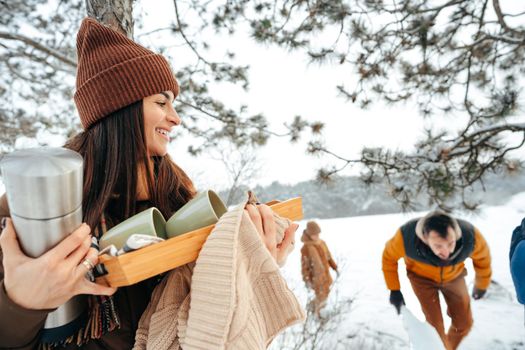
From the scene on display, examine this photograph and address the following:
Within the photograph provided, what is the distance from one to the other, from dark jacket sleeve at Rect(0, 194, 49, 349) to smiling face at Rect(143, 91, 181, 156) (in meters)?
0.46

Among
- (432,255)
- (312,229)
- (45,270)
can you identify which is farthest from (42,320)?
(312,229)

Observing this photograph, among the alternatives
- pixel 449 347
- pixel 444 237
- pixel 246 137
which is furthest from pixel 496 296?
pixel 246 137

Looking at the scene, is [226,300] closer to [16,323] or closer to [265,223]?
[265,223]

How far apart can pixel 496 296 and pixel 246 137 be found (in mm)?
5260

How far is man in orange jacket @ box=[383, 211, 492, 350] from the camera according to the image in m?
2.64

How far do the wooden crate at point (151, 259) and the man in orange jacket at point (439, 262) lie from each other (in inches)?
102

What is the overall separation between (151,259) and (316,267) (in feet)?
14.0

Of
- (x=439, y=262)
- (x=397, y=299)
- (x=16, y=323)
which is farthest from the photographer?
(x=397, y=299)

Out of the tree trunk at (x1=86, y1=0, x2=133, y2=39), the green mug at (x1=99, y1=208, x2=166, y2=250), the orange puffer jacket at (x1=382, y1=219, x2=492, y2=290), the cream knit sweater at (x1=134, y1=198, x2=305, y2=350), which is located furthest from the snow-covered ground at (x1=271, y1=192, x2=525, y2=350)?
the tree trunk at (x1=86, y1=0, x2=133, y2=39)

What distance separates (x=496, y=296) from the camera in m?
5.17

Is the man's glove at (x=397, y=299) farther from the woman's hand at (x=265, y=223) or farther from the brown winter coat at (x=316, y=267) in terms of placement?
the woman's hand at (x=265, y=223)

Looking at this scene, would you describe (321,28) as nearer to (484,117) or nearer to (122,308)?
(484,117)

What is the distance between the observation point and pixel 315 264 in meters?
4.45

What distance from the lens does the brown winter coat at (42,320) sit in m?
0.46
